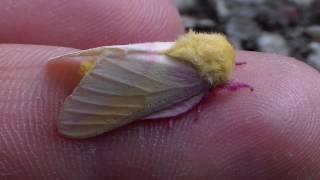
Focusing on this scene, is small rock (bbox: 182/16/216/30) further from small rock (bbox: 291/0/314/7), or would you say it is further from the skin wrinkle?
the skin wrinkle

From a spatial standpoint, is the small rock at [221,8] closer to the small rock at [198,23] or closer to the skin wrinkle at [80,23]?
the small rock at [198,23]

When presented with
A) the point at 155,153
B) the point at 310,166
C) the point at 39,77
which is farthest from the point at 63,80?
the point at 310,166

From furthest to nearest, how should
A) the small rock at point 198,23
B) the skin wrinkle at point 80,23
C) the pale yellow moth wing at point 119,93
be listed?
the small rock at point 198,23 < the skin wrinkle at point 80,23 < the pale yellow moth wing at point 119,93

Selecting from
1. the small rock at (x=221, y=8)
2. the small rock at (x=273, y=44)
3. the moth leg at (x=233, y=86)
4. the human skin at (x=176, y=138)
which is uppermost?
the small rock at (x=221, y=8)

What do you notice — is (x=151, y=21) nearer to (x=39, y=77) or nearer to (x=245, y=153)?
(x=39, y=77)

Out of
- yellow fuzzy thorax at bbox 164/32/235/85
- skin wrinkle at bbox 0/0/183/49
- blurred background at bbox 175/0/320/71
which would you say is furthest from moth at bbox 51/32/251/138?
blurred background at bbox 175/0/320/71

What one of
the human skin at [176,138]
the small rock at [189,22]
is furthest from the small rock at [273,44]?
the human skin at [176,138]

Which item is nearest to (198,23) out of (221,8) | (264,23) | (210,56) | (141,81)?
(221,8)

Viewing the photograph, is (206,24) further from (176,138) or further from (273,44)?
(176,138)
